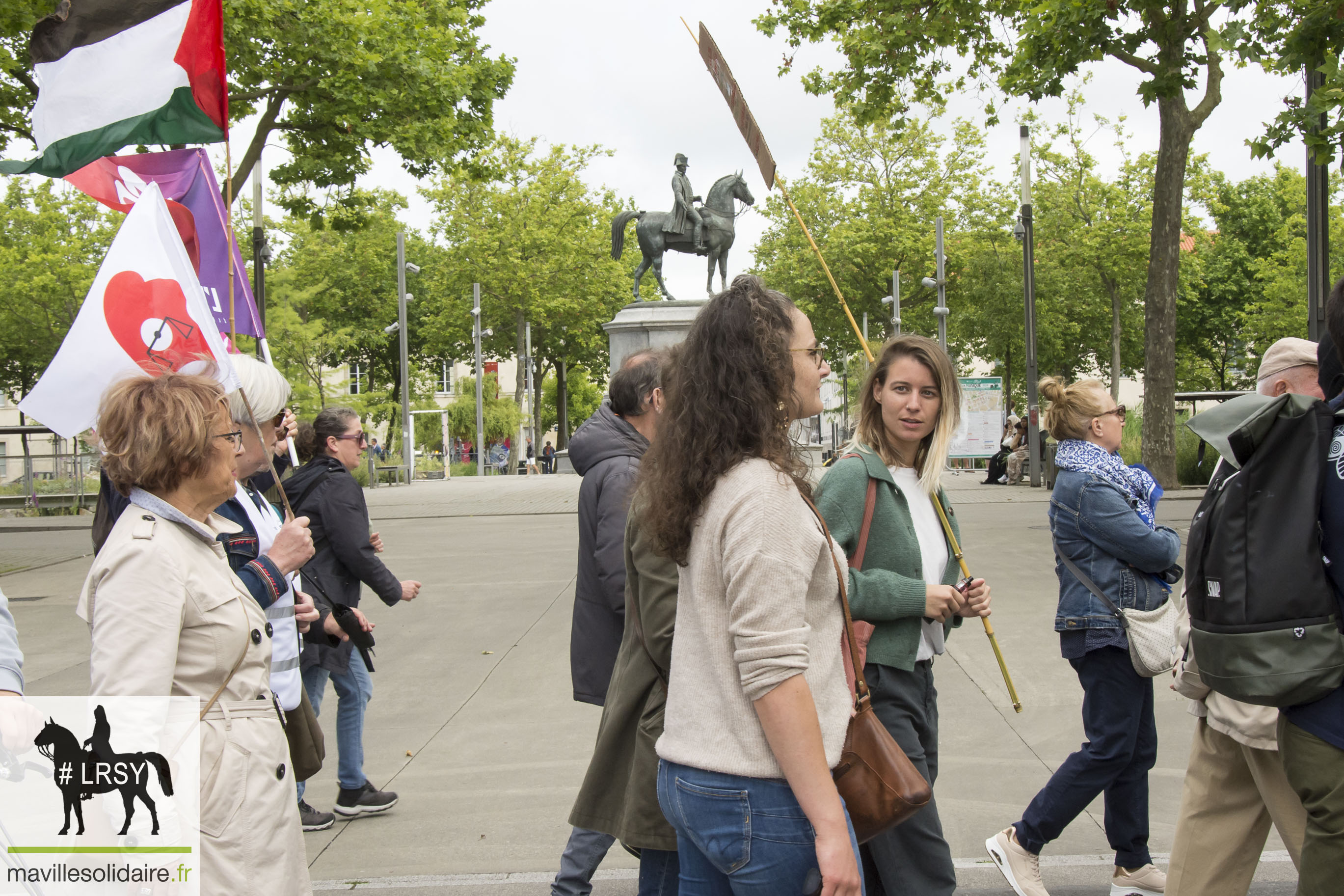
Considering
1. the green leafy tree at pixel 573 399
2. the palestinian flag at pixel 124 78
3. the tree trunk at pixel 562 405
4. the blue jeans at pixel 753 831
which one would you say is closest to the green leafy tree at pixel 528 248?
the tree trunk at pixel 562 405

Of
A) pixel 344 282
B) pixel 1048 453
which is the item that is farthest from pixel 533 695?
pixel 344 282

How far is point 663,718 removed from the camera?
2494 mm

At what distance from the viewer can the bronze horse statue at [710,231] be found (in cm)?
1952

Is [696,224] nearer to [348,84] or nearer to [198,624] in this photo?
[348,84]

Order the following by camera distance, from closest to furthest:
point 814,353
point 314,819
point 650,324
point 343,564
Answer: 1. point 814,353
2. point 314,819
3. point 343,564
4. point 650,324

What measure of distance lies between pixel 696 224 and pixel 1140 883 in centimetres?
1676

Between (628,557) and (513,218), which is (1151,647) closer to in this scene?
(628,557)

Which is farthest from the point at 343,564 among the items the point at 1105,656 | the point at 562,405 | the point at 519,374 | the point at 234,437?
the point at 562,405

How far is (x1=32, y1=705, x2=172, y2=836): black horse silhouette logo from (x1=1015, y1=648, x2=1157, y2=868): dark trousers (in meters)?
2.81

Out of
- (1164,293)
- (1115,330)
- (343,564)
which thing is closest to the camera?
(343,564)

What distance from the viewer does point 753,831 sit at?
1.94 meters

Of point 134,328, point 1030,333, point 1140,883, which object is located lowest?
point 1140,883

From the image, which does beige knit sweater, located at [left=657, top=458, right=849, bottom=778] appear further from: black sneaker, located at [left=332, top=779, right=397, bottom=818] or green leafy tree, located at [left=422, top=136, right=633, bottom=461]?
green leafy tree, located at [left=422, top=136, right=633, bottom=461]

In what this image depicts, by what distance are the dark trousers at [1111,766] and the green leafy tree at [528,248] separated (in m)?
40.0
